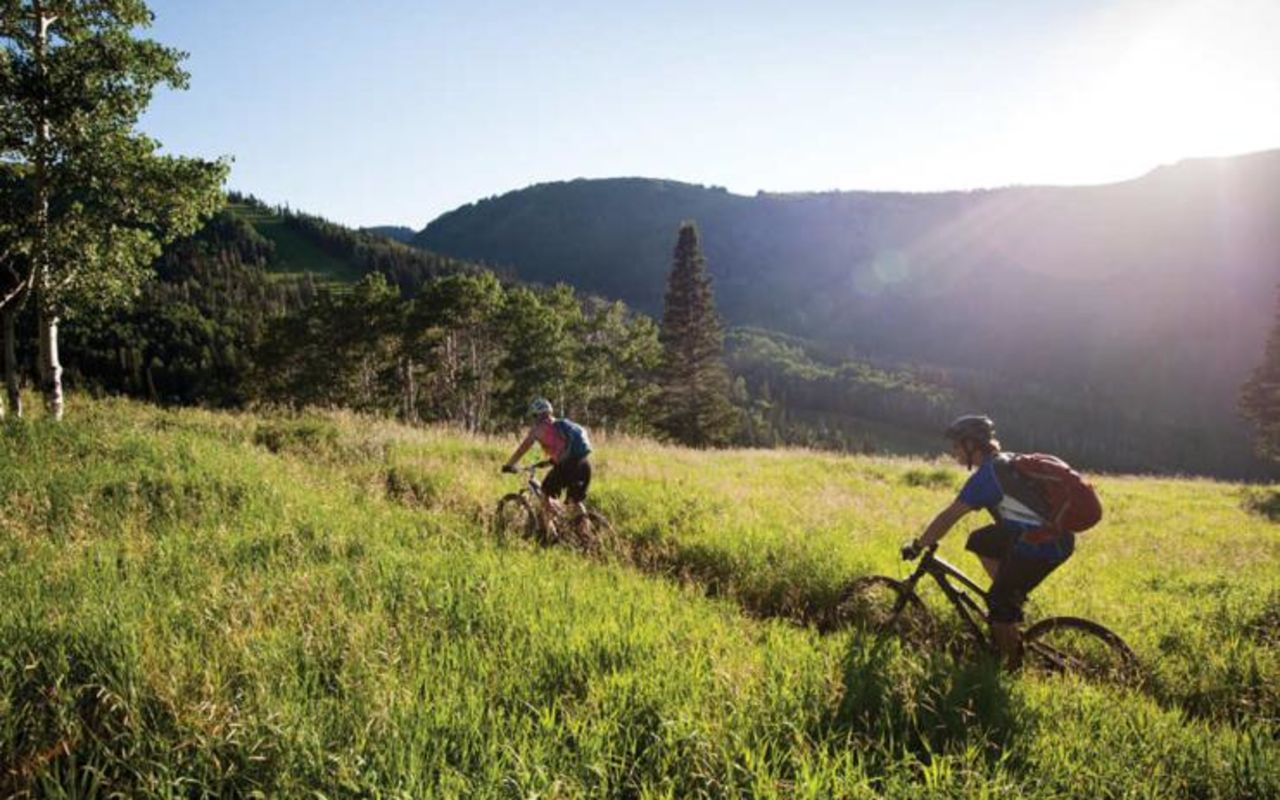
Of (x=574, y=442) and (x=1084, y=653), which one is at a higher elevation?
(x=574, y=442)

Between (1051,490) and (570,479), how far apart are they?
6069 millimetres

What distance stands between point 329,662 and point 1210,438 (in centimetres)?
26081

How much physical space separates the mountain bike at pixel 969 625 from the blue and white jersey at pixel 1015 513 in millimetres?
623

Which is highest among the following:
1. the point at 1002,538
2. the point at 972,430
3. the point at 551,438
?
the point at 972,430

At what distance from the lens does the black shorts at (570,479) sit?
930 centimetres

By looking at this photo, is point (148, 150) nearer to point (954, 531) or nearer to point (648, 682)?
point (648, 682)

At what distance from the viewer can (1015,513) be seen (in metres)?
5.47

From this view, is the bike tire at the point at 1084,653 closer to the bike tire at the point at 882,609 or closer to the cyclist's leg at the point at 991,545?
the cyclist's leg at the point at 991,545

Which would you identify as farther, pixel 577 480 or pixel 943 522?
pixel 577 480

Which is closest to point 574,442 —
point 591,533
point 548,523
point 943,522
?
point 548,523

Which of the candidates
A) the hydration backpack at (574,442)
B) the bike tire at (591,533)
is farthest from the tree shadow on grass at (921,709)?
the hydration backpack at (574,442)

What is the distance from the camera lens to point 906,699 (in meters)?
3.97

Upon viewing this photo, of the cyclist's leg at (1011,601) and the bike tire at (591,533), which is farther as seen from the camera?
the bike tire at (591,533)

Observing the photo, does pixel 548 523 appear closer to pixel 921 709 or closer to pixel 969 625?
pixel 969 625
